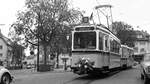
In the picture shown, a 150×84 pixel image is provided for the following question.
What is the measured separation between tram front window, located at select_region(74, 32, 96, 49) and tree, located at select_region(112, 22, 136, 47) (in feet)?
183

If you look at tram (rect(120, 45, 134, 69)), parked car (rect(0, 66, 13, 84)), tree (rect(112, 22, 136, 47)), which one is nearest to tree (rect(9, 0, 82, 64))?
tram (rect(120, 45, 134, 69))

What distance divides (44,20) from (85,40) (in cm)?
2342

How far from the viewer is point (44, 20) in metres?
39.5

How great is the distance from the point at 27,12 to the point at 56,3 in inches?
180

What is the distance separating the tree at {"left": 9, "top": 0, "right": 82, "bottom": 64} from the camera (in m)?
39.8

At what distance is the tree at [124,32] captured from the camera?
238ft

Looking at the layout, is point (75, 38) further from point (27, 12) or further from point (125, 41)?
point (125, 41)

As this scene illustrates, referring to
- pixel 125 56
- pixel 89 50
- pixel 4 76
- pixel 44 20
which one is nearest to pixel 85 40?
pixel 89 50

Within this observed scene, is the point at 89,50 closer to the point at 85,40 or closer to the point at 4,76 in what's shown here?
the point at 85,40

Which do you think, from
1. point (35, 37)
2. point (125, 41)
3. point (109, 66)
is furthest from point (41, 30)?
point (125, 41)

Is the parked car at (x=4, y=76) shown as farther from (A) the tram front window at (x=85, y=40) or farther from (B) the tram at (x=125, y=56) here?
(B) the tram at (x=125, y=56)

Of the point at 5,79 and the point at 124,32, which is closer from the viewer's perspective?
the point at 5,79

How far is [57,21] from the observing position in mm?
40188

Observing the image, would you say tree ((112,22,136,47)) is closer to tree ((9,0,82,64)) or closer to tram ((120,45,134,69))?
tree ((9,0,82,64))
